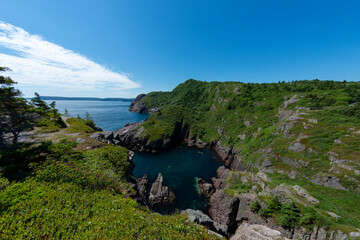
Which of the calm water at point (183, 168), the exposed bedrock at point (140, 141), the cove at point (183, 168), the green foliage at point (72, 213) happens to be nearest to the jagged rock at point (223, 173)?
the cove at point (183, 168)

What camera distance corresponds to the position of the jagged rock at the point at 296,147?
26784mm

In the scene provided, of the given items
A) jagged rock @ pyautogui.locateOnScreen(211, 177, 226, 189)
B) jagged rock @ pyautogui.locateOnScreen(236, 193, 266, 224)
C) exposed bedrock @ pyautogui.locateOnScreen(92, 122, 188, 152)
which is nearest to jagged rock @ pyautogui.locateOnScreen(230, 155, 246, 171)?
jagged rock @ pyautogui.locateOnScreen(211, 177, 226, 189)

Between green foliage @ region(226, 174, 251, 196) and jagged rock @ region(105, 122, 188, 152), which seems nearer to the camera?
green foliage @ region(226, 174, 251, 196)

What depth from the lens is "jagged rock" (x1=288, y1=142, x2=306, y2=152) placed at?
26784mm

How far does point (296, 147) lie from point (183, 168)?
31.5 metres

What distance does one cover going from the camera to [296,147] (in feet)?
91.0

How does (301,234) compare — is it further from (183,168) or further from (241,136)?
(241,136)

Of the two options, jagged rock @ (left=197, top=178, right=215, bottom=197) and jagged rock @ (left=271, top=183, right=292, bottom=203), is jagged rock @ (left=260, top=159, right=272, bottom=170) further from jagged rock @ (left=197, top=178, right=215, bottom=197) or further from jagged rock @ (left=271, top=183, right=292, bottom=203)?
jagged rock @ (left=197, top=178, right=215, bottom=197)

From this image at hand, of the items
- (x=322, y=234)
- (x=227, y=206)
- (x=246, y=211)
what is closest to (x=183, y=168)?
(x=227, y=206)

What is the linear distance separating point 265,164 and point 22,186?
130 feet

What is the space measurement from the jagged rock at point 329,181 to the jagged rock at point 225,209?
14371mm

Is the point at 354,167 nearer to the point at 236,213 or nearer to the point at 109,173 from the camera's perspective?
the point at 236,213

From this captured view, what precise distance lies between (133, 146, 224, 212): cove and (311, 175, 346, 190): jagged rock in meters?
21.2

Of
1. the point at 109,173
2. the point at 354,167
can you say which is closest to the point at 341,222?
the point at 354,167
